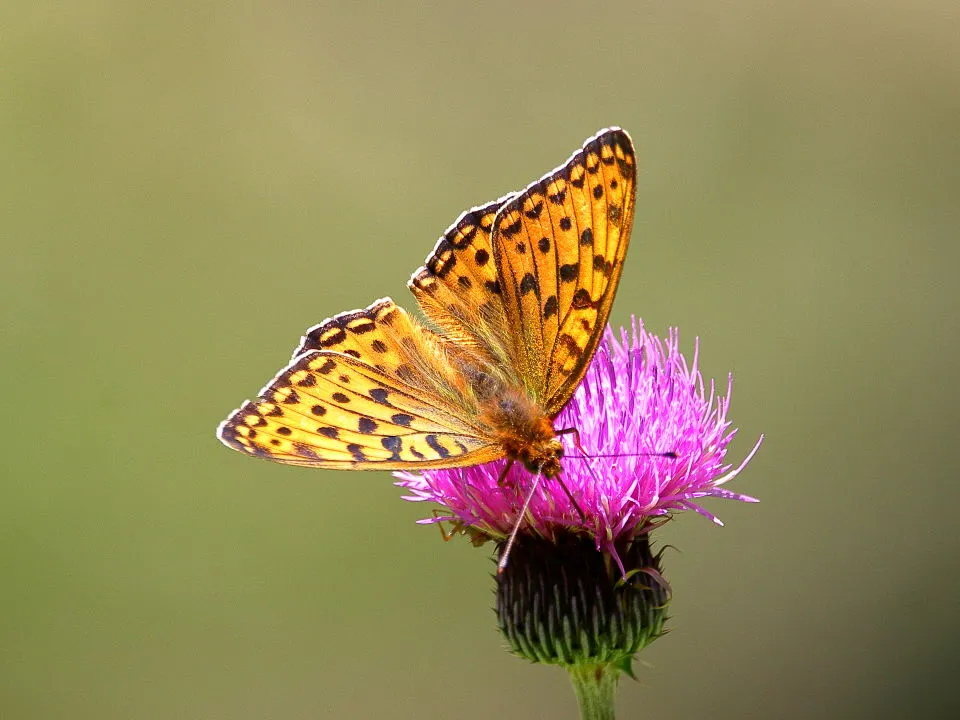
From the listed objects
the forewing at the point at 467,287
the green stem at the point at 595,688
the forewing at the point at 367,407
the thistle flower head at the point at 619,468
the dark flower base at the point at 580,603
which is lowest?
the green stem at the point at 595,688

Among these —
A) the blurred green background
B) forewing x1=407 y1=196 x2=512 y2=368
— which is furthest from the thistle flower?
the blurred green background

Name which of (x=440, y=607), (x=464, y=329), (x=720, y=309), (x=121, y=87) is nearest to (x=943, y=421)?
(x=720, y=309)

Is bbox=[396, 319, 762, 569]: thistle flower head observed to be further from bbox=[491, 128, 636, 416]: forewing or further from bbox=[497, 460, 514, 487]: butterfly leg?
bbox=[491, 128, 636, 416]: forewing

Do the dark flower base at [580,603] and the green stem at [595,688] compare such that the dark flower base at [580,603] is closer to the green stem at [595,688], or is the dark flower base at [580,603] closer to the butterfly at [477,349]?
the green stem at [595,688]

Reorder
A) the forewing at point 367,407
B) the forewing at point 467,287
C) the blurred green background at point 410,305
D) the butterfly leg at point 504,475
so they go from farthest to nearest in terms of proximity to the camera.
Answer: the blurred green background at point 410,305 < the forewing at point 467,287 < the butterfly leg at point 504,475 < the forewing at point 367,407

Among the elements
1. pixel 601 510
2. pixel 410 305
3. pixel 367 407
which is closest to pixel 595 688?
pixel 601 510

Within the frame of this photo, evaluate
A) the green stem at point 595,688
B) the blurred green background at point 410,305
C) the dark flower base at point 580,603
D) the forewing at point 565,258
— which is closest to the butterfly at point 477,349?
the forewing at point 565,258

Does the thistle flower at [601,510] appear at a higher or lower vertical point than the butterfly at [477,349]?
lower
